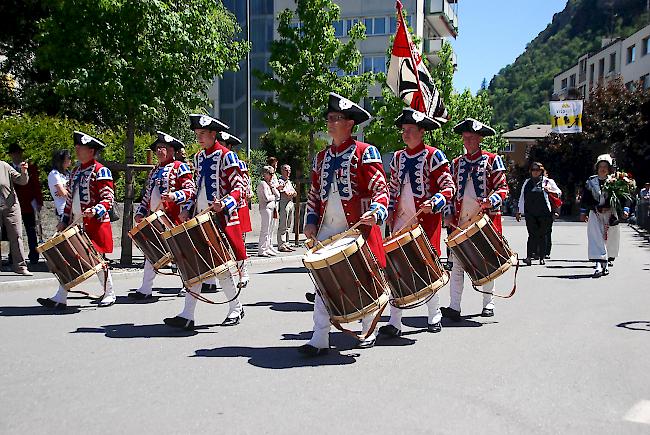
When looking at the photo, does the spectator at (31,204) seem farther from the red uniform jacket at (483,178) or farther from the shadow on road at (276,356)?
the red uniform jacket at (483,178)

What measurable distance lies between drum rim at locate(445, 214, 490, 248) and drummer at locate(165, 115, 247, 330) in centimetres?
224

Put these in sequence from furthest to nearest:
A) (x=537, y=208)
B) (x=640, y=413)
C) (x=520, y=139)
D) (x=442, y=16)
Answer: (x=520, y=139) → (x=442, y=16) → (x=537, y=208) → (x=640, y=413)

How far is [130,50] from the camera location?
1317cm

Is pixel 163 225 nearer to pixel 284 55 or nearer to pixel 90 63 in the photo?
pixel 90 63

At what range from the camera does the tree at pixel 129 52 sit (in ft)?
42.0

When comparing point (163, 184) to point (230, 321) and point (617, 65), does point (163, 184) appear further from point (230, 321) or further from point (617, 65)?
point (617, 65)

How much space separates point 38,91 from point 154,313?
1212cm

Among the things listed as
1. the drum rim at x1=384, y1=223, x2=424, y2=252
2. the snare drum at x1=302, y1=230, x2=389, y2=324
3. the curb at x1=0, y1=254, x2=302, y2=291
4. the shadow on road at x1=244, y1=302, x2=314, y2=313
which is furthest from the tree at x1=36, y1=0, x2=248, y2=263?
the snare drum at x1=302, y1=230, x2=389, y2=324

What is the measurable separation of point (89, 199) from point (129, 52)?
515cm

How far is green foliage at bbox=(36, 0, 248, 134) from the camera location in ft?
42.0

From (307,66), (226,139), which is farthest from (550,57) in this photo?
(226,139)

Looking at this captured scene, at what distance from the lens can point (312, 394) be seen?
17.4 feet

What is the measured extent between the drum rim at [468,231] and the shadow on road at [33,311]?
14.3 ft

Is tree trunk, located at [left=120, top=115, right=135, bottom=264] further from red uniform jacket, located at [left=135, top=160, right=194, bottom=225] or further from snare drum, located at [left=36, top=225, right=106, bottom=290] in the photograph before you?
snare drum, located at [left=36, top=225, right=106, bottom=290]
